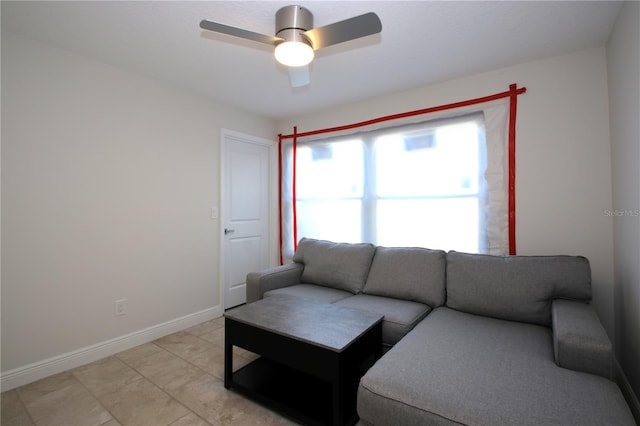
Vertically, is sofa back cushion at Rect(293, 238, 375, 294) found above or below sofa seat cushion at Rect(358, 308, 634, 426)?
above

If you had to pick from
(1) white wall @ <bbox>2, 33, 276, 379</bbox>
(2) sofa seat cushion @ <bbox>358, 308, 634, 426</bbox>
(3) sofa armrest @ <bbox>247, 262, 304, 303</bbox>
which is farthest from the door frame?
(2) sofa seat cushion @ <bbox>358, 308, 634, 426</bbox>

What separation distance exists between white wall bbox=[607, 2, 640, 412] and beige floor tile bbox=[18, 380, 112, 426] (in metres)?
3.04

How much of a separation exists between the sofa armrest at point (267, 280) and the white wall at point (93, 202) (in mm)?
828

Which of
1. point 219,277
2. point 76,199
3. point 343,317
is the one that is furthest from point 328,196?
point 76,199

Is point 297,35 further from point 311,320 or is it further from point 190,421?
point 190,421

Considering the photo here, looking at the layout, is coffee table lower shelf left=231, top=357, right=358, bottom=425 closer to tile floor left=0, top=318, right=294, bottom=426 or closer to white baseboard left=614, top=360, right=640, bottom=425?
tile floor left=0, top=318, right=294, bottom=426

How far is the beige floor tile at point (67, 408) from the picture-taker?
5.19 feet

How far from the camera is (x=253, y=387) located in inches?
70.2

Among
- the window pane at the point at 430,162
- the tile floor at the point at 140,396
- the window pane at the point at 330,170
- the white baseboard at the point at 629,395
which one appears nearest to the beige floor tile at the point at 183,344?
the tile floor at the point at 140,396

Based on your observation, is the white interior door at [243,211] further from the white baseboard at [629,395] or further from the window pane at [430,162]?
the white baseboard at [629,395]

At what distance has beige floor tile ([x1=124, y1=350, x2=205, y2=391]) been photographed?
6.38 feet

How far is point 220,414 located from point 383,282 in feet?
4.83

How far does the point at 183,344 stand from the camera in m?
2.52

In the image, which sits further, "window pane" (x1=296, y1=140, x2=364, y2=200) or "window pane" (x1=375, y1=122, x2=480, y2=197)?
"window pane" (x1=296, y1=140, x2=364, y2=200)
